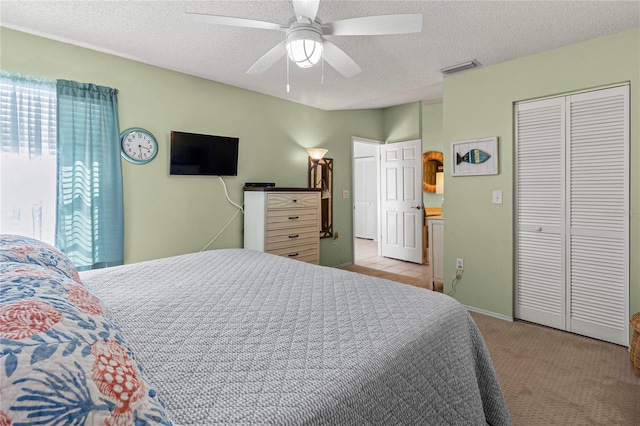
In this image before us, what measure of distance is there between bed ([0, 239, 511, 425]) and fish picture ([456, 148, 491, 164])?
6.94 ft

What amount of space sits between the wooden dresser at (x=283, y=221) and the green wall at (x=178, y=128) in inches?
10.3

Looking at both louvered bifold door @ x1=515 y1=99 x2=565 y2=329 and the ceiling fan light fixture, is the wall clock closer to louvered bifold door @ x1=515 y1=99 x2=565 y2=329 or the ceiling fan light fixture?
the ceiling fan light fixture

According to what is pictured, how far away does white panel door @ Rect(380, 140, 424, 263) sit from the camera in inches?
212

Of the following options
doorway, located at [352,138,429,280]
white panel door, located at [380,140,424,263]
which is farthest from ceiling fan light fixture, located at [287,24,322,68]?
doorway, located at [352,138,429,280]

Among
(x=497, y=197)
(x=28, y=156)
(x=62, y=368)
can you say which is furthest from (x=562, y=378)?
(x=28, y=156)

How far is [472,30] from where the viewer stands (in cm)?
249

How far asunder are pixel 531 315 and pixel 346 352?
9.12 ft

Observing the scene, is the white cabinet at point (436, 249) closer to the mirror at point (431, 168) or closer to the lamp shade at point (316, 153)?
the mirror at point (431, 168)

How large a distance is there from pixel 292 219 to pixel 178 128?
1.51 metres

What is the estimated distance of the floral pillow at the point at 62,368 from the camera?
18.0 inches

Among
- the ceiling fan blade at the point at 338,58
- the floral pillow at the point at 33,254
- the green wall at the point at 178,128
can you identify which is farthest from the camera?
the green wall at the point at 178,128

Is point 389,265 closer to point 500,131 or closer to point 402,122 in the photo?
point 402,122

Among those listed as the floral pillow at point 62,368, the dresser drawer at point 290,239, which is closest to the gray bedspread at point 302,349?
the floral pillow at point 62,368

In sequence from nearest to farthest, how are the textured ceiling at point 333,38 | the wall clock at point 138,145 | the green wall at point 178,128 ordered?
the textured ceiling at point 333,38, the green wall at point 178,128, the wall clock at point 138,145
